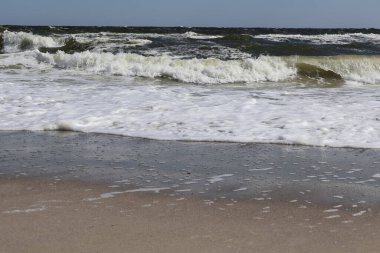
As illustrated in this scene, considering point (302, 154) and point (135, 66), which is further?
point (135, 66)

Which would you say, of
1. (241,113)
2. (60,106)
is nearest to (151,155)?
(241,113)

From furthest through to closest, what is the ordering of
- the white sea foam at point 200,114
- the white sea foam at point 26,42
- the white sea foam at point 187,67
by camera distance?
the white sea foam at point 26,42 → the white sea foam at point 187,67 → the white sea foam at point 200,114

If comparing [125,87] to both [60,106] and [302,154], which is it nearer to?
[60,106]

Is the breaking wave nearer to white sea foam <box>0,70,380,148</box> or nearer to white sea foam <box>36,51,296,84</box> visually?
white sea foam <box>36,51,296,84</box>

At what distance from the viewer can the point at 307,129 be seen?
5.87 meters

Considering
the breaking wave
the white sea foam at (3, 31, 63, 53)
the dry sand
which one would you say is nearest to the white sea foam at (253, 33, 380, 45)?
the breaking wave

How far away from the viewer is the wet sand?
2.73m

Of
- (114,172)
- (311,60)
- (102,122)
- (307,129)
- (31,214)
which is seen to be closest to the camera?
(31,214)

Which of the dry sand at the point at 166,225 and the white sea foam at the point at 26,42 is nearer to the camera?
the dry sand at the point at 166,225

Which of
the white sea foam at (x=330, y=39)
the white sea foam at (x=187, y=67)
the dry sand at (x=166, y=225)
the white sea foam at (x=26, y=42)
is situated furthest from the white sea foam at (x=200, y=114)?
the white sea foam at (x=330, y=39)

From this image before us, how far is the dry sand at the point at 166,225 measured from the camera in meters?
2.65

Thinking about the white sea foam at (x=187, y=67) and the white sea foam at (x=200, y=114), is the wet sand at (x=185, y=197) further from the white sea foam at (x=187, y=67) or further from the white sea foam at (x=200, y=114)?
the white sea foam at (x=187, y=67)

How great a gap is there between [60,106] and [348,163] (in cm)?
424

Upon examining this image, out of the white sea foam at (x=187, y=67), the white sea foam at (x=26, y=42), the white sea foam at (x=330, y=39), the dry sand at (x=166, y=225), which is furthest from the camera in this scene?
the white sea foam at (x=330, y=39)
